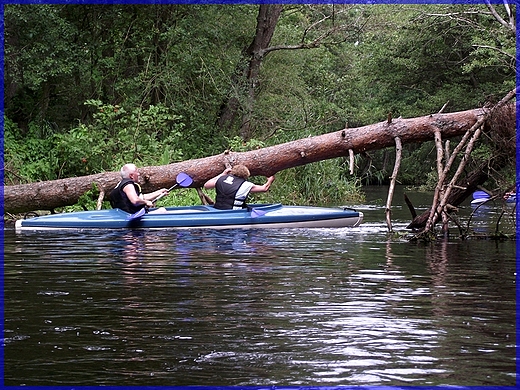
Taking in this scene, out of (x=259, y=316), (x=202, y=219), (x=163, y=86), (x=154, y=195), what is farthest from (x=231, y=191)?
(x=163, y=86)

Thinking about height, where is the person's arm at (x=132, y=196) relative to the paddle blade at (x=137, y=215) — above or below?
above

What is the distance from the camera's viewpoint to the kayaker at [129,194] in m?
12.5

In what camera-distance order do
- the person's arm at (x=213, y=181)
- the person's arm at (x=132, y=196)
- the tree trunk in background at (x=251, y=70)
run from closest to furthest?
the person's arm at (x=132, y=196) < the person's arm at (x=213, y=181) < the tree trunk in background at (x=251, y=70)

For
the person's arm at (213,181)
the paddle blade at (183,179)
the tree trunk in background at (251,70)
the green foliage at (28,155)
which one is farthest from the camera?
the tree trunk in background at (251,70)

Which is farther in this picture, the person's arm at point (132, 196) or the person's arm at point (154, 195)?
the person's arm at point (154, 195)

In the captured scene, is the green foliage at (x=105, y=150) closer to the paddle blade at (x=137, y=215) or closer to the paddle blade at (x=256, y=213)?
the paddle blade at (x=137, y=215)

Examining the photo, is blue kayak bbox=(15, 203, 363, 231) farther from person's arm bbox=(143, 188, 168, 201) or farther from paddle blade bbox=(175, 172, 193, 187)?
paddle blade bbox=(175, 172, 193, 187)

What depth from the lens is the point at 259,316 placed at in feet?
Result: 19.2

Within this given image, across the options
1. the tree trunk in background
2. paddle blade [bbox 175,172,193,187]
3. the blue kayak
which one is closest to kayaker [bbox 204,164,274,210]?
the blue kayak

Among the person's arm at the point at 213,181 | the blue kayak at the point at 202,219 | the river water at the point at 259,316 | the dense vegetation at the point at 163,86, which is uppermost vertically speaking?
the dense vegetation at the point at 163,86

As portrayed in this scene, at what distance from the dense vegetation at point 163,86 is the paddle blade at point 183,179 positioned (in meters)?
3.45

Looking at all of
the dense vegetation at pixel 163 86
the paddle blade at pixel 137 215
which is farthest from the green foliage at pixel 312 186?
the paddle blade at pixel 137 215

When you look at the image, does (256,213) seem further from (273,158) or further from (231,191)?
(273,158)

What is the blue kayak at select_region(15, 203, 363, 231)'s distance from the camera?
12484 mm
